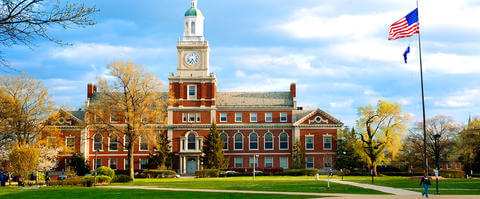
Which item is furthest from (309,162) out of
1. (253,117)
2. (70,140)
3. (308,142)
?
(70,140)

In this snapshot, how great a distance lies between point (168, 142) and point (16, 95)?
2254 centimetres

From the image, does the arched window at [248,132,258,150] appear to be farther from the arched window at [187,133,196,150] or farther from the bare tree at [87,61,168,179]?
the bare tree at [87,61,168,179]

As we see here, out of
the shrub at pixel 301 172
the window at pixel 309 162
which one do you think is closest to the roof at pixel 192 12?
the window at pixel 309 162

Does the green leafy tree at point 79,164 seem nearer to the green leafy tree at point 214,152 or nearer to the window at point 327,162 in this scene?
the green leafy tree at point 214,152

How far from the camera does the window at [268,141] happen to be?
7975cm

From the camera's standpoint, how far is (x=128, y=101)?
57562mm

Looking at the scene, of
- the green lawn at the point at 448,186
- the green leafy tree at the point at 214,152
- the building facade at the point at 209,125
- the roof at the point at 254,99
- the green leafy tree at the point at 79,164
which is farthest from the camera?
the roof at the point at 254,99

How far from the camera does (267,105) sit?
81000mm

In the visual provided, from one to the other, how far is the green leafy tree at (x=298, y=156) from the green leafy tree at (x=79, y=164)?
29.3m

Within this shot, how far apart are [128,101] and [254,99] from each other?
94.6 feet

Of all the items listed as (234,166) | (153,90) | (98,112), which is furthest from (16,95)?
(234,166)

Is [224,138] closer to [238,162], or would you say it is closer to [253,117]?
[238,162]

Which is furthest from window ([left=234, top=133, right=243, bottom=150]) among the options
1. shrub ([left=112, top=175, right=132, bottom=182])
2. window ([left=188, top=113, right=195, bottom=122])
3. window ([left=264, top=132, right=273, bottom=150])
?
shrub ([left=112, top=175, right=132, bottom=182])

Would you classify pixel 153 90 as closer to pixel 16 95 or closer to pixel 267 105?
pixel 16 95
